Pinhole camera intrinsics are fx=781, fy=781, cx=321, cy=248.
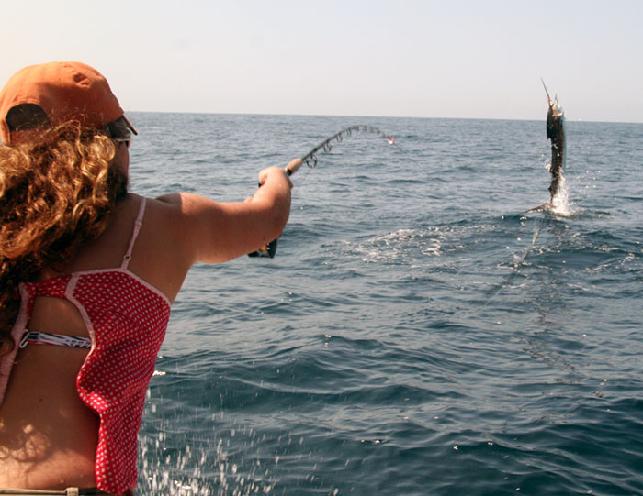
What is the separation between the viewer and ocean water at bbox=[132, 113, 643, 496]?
5.05 metres

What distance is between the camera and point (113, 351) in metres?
1.80

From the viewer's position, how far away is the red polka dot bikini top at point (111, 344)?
68.5 inches

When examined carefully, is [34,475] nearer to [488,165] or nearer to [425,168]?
[425,168]

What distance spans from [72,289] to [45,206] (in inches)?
7.6

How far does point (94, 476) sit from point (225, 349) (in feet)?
18.8

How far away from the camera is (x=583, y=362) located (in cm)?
709

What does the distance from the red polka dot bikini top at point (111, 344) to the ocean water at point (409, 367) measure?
9.99 ft

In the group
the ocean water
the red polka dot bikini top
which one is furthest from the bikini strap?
the ocean water

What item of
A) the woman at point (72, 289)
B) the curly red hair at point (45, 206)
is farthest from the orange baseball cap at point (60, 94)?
the curly red hair at point (45, 206)

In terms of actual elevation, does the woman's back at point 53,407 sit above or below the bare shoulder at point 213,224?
below

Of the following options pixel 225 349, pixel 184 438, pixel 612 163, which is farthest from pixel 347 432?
pixel 612 163

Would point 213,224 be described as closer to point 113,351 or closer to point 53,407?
point 113,351

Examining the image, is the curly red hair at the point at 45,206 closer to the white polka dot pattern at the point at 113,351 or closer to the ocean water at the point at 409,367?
the white polka dot pattern at the point at 113,351

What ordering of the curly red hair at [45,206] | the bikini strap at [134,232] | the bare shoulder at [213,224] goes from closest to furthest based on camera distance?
the curly red hair at [45,206], the bikini strap at [134,232], the bare shoulder at [213,224]
